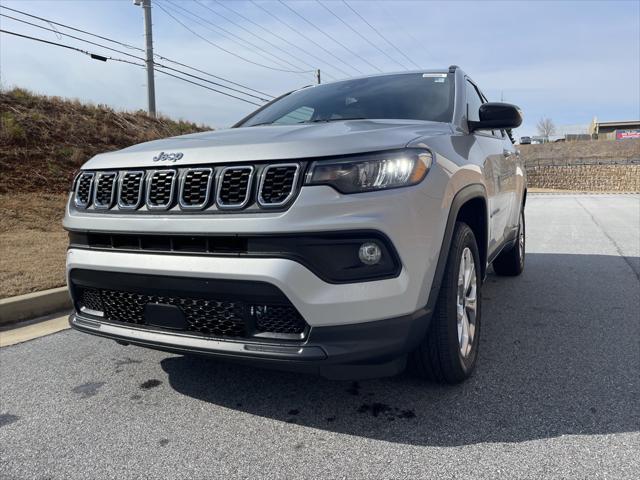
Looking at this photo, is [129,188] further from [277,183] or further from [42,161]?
[42,161]

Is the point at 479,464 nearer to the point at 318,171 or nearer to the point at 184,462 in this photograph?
the point at 184,462

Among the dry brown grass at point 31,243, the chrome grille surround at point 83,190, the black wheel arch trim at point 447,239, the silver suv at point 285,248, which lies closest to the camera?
the silver suv at point 285,248

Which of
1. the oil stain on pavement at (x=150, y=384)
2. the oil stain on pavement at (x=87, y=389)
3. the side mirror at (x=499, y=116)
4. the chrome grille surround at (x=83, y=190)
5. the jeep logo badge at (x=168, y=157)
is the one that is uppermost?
the side mirror at (x=499, y=116)

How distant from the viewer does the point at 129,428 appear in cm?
240

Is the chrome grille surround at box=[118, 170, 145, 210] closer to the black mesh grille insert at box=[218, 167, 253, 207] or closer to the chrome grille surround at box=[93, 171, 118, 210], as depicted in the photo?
the chrome grille surround at box=[93, 171, 118, 210]

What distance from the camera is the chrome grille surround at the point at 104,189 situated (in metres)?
2.54

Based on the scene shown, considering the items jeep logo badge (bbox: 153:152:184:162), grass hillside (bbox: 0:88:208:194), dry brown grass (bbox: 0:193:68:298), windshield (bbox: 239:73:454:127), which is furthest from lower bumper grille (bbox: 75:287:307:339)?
grass hillside (bbox: 0:88:208:194)

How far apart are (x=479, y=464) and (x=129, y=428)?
1557 millimetres

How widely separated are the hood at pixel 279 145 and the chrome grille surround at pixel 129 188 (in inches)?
1.7

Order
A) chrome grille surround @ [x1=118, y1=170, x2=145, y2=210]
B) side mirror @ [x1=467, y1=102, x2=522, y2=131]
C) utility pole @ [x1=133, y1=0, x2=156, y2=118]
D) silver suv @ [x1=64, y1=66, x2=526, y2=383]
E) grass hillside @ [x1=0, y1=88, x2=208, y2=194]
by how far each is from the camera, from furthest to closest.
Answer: utility pole @ [x1=133, y1=0, x2=156, y2=118] < grass hillside @ [x1=0, y1=88, x2=208, y2=194] < side mirror @ [x1=467, y1=102, x2=522, y2=131] < chrome grille surround @ [x1=118, y1=170, x2=145, y2=210] < silver suv @ [x1=64, y1=66, x2=526, y2=383]

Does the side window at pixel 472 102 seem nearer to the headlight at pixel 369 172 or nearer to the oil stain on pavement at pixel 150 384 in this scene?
the headlight at pixel 369 172

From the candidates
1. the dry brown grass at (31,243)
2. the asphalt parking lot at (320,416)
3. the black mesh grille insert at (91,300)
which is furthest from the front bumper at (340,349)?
the dry brown grass at (31,243)

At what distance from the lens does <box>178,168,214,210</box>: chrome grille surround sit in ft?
7.30

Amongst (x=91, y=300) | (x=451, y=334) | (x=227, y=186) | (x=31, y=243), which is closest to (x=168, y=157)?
(x=227, y=186)
